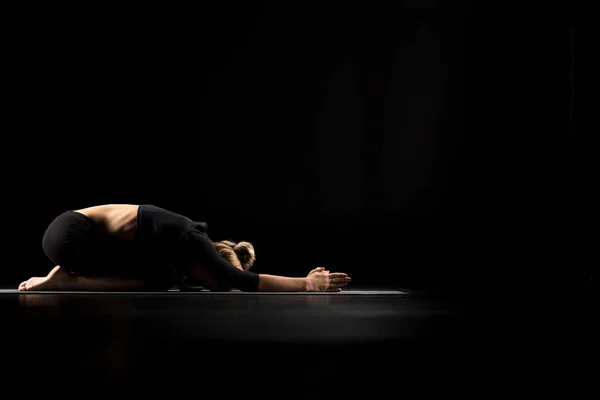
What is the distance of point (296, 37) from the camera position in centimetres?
548

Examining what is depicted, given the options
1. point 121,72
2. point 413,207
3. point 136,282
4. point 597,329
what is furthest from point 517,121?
point 597,329

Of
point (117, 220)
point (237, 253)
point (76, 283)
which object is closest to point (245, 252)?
point (237, 253)

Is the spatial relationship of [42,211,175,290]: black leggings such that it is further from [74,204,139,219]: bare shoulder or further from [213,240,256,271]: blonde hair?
[213,240,256,271]: blonde hair

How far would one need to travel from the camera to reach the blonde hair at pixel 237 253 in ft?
11.0

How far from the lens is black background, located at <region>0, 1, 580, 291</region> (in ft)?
17.2

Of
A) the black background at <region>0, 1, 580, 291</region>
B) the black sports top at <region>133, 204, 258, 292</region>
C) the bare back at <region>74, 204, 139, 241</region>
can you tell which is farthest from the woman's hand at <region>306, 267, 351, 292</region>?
the black background at <region>0, 1, 580, 291</region>

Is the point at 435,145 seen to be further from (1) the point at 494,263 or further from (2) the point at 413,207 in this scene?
(1) the point at 494,263

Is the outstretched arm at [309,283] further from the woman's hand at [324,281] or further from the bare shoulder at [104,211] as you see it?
the bare shoulder at [104,211]

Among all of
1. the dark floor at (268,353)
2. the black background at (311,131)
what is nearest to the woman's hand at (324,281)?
the dark floor at (268,353)

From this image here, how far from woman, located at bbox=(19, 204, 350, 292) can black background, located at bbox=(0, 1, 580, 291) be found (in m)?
1.85

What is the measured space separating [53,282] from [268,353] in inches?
90.4

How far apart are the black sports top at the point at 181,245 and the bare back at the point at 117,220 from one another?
0.12ft

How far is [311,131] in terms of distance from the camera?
5422 mm

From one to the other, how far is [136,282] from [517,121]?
332 centimetres
